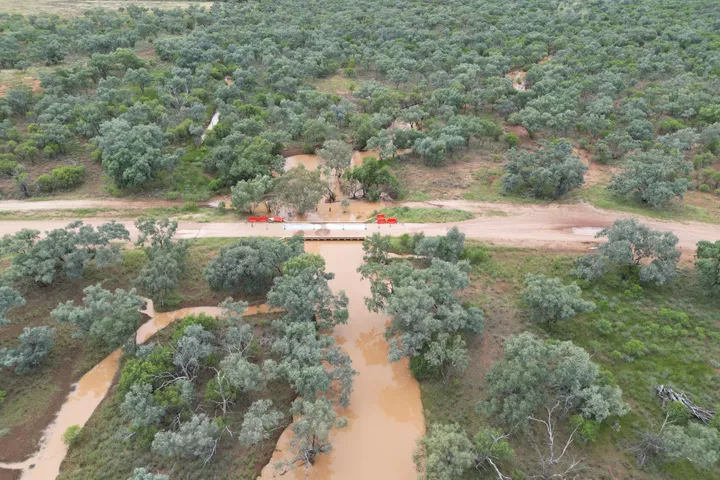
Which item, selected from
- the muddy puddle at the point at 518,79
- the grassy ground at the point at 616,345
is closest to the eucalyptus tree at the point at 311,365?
the grassy ground at the point at 616,345

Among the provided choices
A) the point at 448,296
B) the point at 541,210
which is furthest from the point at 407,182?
the point at 448,296

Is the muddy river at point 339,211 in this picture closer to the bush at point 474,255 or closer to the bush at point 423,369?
the bush at point 474,255

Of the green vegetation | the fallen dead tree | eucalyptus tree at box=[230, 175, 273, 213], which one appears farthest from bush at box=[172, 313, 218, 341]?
the fallen dead tree

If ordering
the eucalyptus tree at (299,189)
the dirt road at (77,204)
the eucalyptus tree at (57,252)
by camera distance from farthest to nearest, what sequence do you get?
the dirt road at (77,204), the eucalyptus tree at (299,189), the eucalyptus tree at (57,252)

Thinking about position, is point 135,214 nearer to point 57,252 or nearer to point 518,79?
point 57,252

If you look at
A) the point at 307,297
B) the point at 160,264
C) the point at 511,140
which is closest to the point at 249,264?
the point at 307,297

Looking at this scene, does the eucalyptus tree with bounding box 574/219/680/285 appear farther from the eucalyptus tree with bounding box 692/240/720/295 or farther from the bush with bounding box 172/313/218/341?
the bush with bounding box 172/313/218/341
